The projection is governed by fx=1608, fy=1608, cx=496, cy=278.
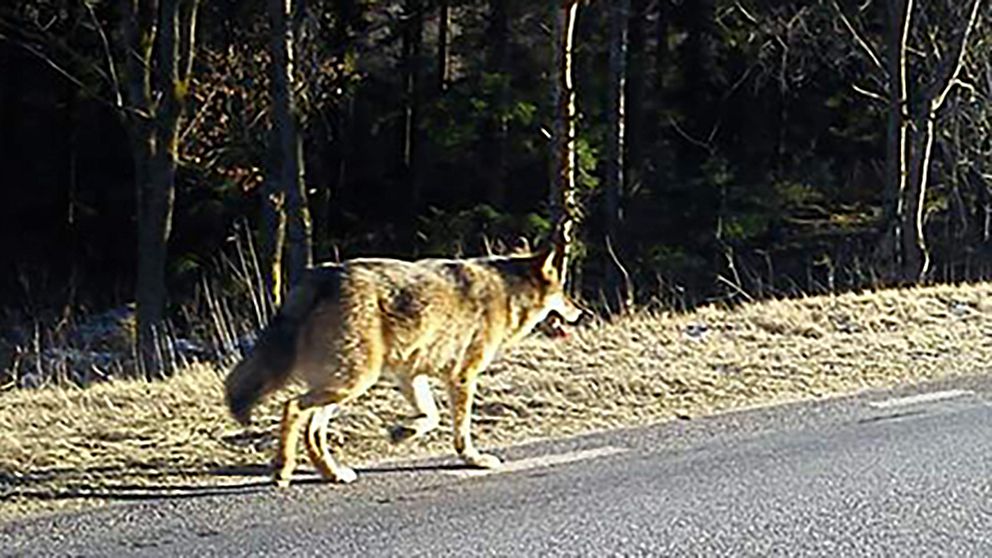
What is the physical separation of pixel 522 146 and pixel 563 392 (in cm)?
2427

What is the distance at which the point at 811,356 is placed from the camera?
12508 millimetres

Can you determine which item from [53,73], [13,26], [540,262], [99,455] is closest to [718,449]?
[540,262]

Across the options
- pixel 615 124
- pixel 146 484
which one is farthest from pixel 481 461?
pixel 615 124

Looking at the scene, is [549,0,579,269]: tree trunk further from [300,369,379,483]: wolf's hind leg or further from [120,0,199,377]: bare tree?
[300,369,379,483]: wolf's hind leg

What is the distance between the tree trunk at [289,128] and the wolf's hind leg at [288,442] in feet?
34.7

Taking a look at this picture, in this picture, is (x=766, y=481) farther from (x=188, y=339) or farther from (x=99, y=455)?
(x=188, y=339)

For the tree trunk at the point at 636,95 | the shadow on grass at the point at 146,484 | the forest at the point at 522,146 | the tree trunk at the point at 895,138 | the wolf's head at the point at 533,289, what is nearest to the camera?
the shadow on grass at the point at 146,484

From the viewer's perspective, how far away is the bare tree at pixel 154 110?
20672mm

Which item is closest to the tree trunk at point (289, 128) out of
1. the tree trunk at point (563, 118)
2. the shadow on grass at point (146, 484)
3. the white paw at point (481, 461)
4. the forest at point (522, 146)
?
the forest at point (522, 146)

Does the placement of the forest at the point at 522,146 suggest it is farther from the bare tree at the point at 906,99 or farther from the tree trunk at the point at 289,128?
the tree trunk at the point at 289,128

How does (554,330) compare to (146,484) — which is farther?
(554,330)

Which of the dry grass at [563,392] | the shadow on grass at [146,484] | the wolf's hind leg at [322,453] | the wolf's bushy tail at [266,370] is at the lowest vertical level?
the dry grass at [563,392]

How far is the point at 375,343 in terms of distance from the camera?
27.5ft

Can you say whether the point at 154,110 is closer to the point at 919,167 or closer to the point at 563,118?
the point at 563,118
